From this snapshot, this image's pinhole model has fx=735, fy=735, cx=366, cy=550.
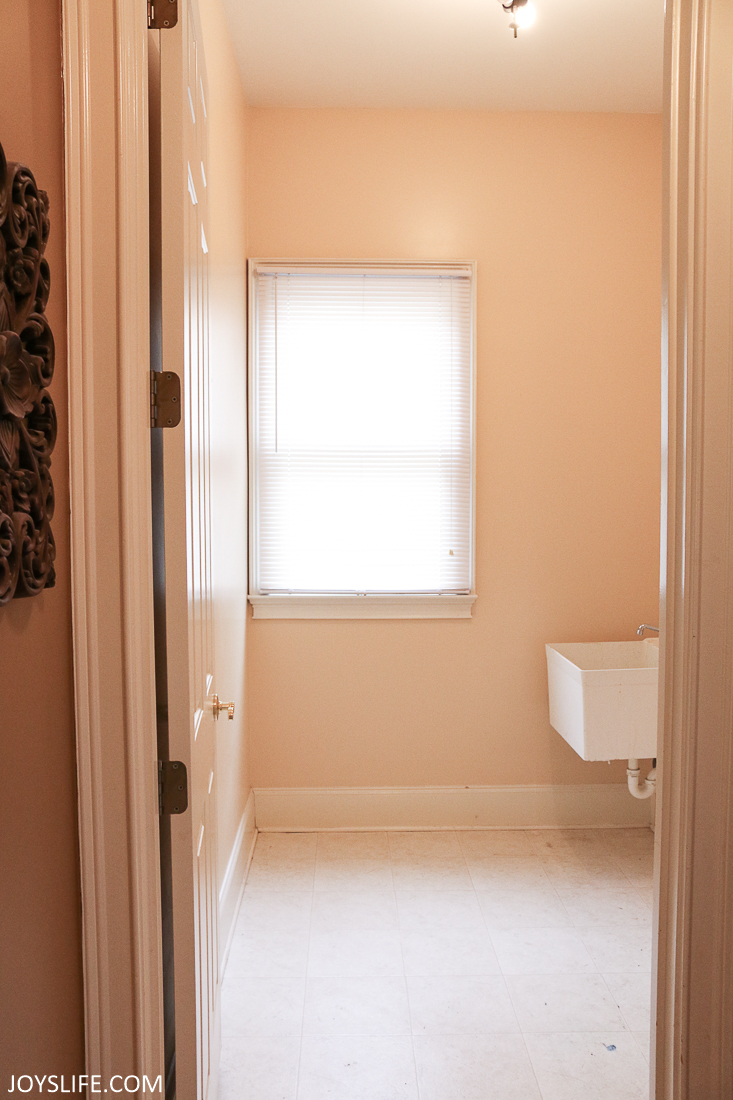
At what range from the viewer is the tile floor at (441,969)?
1.87 meters

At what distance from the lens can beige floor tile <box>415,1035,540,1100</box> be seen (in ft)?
5.91

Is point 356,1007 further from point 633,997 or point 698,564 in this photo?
point 698,564

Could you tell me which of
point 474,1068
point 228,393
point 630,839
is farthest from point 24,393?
point 630,839

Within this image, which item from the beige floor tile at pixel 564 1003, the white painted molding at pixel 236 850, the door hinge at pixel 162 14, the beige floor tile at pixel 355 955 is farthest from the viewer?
the white painted molding at pixel 236 850

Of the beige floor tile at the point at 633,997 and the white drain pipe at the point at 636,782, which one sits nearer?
the beige floor tile at the point at 633,997

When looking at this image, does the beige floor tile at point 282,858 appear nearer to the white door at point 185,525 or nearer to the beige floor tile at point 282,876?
the beige floor tile at point 282,876

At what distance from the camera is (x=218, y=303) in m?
2.35

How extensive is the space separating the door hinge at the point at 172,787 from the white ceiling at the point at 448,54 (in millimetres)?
2486

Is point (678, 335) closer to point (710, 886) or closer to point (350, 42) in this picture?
point (710, 886)

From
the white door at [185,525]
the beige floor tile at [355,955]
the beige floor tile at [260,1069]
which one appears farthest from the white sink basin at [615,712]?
the white door at [185,525]

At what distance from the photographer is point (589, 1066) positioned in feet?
6.21

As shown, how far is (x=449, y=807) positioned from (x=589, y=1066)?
4.64 feet

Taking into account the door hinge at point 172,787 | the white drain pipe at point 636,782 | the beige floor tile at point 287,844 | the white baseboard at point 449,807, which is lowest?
the beige floor tile at point 287,844

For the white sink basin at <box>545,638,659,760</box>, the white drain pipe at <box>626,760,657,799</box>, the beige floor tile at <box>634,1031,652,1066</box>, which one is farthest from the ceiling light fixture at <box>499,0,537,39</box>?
the beige floor tile at <box>634,1031,652,1066</box>
